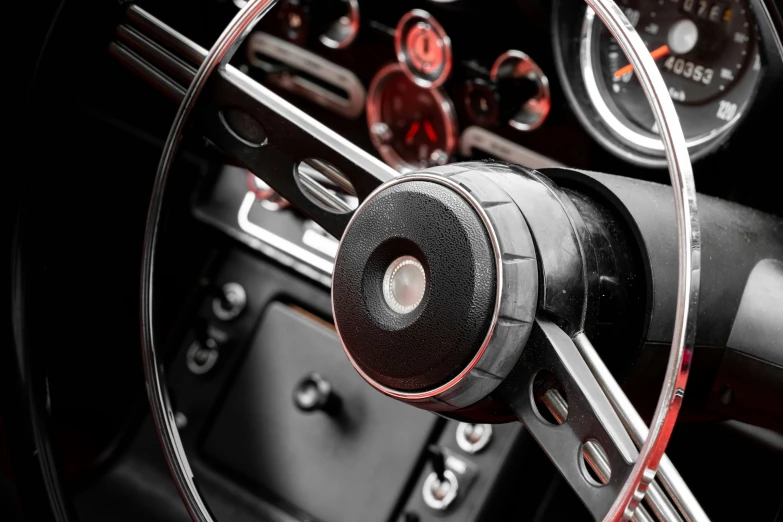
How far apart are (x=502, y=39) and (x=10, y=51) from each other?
751mm

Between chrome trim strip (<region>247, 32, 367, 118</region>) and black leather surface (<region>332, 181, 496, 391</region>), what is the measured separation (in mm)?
983

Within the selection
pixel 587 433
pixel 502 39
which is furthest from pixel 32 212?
pixel 502 39

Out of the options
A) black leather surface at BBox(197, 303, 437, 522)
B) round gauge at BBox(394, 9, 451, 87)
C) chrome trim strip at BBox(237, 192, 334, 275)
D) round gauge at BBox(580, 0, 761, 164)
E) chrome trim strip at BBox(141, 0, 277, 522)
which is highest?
round gauge at BBox(580, 0, 761, 164)

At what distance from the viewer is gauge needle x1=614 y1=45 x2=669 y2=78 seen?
1.40m

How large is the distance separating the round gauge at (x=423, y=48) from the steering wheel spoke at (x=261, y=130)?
26.8 inches

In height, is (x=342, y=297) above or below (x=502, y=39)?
below

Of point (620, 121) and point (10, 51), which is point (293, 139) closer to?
point (10, 51)

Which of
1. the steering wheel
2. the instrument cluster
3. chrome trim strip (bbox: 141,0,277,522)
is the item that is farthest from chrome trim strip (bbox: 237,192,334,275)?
the steering wheel

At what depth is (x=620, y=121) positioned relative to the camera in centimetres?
139

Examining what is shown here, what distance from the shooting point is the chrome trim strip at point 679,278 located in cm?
66

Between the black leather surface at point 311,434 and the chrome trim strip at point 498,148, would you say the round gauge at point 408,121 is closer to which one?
the chrome trim strip at point 498,148

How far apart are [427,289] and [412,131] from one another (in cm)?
96

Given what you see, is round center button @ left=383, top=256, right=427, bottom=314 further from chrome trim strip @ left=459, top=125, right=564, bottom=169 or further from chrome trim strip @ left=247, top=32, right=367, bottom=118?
chrome trim strip @ left=247, top=32, right=367, bottom=118

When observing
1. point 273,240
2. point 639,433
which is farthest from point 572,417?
point 273,240
